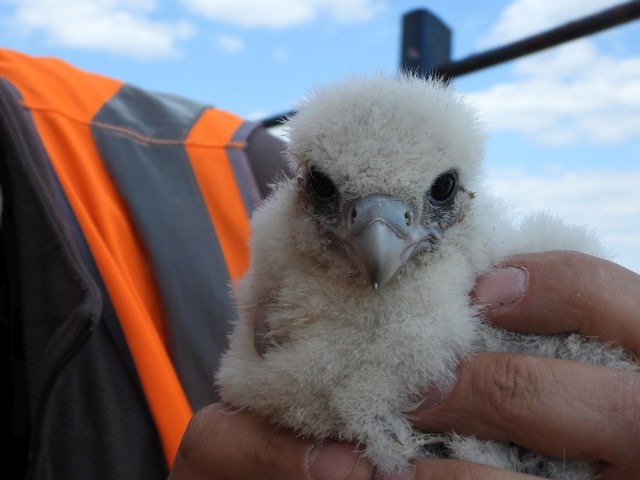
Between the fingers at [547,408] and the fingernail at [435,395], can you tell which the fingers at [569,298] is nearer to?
the fingers at [547,408]

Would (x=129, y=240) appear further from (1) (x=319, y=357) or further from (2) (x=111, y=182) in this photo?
(1) (x=319, y=357)

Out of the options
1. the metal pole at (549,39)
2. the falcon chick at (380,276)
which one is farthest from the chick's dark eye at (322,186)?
the metal pole at (549,39)

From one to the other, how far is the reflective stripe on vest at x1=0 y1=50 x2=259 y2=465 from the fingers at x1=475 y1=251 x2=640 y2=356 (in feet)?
3.19

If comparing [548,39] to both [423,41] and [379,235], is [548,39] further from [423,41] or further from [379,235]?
[379,235]

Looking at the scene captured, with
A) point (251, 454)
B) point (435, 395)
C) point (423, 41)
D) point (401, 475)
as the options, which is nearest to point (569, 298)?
point (435, 395)

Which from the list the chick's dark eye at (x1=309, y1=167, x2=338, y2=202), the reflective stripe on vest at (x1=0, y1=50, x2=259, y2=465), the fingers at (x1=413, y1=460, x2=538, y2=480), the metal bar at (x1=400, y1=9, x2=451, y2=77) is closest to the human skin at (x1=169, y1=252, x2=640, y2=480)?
the fingers at (x1=413, y1=460, x2=538, y2=480)

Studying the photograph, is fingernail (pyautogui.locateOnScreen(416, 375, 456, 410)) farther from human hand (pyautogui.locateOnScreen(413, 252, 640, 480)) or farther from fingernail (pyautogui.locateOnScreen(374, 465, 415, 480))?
fingernail (pyautogui.locateOnScreen(374, 465, 415, 480))

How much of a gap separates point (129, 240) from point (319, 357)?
0.97 m

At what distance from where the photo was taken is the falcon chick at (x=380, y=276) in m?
1.24

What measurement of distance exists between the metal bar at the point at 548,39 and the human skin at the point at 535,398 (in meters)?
1.01

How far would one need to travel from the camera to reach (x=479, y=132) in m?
1.51

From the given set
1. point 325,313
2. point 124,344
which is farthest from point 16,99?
point 325,313

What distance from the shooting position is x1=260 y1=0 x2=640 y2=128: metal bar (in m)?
2.27

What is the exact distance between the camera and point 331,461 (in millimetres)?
1231
